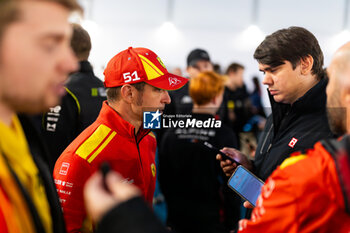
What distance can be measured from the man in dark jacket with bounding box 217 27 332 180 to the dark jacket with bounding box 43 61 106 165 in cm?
93

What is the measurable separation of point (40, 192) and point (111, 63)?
782 millimetres

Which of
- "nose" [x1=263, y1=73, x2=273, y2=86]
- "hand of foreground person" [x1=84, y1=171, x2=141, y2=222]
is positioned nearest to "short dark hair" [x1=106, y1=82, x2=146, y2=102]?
"nose" [x1=263, y1=73, x2=273, y2=86]

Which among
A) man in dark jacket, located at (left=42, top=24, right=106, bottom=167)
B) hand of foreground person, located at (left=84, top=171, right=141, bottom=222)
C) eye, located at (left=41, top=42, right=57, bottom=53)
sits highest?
eye, located at (left=41, top=42, right=57, bottom=53)

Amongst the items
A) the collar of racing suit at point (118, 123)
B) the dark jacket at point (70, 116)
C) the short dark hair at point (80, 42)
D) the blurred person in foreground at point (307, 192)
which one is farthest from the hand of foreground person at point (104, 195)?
the short dark hair at point (80, 42)

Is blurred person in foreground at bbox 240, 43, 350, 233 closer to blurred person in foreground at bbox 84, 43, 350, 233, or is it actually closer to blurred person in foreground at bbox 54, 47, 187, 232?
blurred person in foreground at bbox 84, 43, 350, 233

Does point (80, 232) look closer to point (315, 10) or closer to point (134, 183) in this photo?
point (134, 183)

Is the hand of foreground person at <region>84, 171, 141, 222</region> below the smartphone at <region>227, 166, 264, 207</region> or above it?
above

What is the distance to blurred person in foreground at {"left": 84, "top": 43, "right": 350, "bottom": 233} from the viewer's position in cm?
68

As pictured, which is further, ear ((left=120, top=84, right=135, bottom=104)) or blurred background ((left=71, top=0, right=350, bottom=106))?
blurred background ((left=71, top=0, right=350, bottom=106))

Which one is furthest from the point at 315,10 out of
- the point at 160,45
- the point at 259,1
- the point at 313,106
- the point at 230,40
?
the point at 313,106

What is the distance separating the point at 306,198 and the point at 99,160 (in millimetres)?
822

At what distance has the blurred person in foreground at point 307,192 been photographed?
26.8 inches

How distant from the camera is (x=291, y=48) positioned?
159cm

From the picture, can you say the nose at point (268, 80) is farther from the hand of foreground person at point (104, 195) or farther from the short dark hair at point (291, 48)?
the hand of foreground person at point (104, 195)
